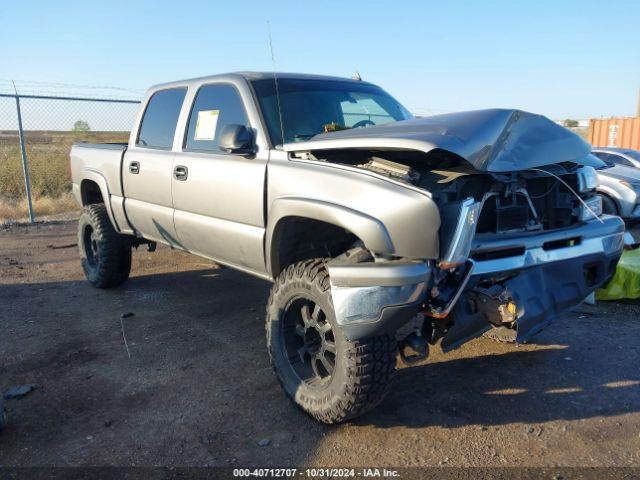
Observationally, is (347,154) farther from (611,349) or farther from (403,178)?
(611,349)

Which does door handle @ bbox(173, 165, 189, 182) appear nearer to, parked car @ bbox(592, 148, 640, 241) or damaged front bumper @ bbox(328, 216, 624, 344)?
damaged front bumper @ bbox(328, 216, 624, 344)

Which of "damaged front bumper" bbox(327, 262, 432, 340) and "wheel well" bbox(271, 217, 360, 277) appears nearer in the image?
"damaged front bumper" bbox(327, 262, 432, 340)

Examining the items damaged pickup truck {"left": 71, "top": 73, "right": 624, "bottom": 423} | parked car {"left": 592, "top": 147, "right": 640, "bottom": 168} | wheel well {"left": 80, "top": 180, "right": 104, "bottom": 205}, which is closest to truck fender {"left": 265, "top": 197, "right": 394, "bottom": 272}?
damaged pickup truck {"left": 71, "top": 73, "right": 624, "bottom": 423}

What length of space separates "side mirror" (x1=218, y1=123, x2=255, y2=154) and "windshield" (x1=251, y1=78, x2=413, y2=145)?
163 millimetres

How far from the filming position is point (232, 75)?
3992mm

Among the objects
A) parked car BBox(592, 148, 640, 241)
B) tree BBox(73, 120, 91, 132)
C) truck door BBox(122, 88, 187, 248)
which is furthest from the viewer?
tree BBox(73, 120, 91, 132)

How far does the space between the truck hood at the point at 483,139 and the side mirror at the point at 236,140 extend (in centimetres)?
39

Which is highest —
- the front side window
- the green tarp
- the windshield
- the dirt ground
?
the windshield

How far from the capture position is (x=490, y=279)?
9.04 feet

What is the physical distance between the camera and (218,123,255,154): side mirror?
343 cm

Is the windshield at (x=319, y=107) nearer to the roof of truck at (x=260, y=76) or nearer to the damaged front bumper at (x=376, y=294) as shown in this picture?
the roof of truck at (x=260, y=76)

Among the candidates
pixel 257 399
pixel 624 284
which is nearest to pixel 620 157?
pixel 624 284

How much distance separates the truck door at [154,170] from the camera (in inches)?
177

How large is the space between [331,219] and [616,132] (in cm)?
1655
